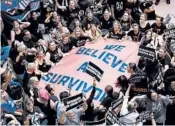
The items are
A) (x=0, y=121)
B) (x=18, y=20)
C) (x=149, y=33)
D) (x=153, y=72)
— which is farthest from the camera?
(x=18, y=20)

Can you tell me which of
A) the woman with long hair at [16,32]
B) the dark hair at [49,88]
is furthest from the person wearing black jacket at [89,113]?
the woman with long hair at [16,32]

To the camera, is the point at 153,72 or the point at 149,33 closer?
the point at 153,72

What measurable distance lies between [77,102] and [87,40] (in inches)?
155

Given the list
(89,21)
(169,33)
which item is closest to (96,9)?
(89,21)

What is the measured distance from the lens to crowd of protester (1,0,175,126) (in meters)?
16.4

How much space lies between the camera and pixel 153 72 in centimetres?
1772

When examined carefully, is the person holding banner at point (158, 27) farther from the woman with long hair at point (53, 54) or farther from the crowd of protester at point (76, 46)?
the woman with long hair at point (53, 54)

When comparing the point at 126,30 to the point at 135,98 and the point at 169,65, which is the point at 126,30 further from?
the point at 135,98

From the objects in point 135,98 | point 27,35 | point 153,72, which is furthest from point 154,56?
point 27,35

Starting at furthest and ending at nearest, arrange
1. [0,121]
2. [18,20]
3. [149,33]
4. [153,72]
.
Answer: [18,20], [149,33], [153,72], [0,121]

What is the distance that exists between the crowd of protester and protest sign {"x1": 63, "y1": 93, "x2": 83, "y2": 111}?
0.47ft

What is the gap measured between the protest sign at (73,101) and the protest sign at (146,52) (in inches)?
87.1

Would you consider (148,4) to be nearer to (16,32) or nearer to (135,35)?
(135,35)

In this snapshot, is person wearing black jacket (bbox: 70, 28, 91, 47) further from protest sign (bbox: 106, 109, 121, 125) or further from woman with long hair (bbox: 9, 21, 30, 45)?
protest sign (bbox: 106, 109, 121, 125)
